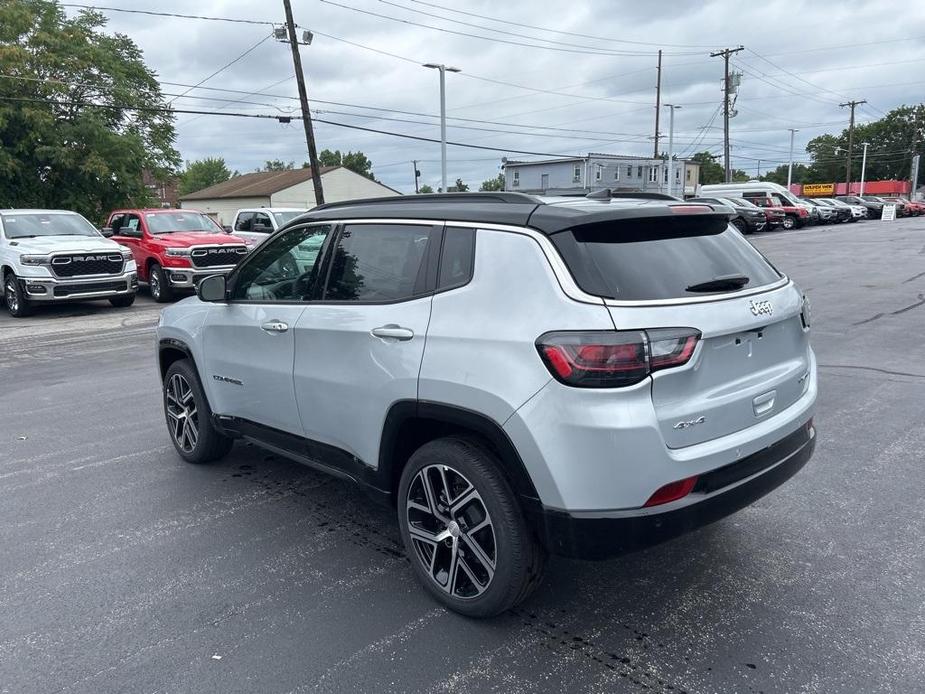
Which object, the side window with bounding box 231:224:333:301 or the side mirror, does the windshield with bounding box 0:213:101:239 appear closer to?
the side mirror

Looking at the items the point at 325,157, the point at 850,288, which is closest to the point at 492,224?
the point at 850,288

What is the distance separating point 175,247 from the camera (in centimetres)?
1579

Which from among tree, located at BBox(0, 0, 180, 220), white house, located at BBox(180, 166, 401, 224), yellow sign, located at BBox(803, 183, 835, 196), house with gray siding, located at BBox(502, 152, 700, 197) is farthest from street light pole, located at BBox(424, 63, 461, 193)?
yellow sign, located at BBox(803, 183, 835, 196)

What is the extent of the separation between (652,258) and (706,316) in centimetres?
34

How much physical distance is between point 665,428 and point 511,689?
3.72 feet

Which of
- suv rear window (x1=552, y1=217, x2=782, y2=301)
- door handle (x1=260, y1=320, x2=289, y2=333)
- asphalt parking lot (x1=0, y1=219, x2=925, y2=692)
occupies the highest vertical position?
suv rear window (x1=552, y1=217, x2=782, y2=301)

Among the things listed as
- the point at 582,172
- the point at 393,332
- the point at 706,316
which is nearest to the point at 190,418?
the point at 393,332

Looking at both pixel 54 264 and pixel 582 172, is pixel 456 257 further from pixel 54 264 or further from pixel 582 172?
pixel 582 172

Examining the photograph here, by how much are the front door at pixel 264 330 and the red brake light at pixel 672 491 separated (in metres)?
2.07

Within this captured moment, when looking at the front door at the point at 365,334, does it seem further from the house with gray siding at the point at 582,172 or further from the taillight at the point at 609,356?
the house with gray siding at the point at 582,172

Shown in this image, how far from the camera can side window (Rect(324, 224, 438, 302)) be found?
11.3 feet

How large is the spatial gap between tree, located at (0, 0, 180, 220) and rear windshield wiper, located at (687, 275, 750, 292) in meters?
26.6

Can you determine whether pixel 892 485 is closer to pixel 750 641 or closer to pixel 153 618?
pixel 750 641

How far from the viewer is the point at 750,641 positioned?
9.79 ft
